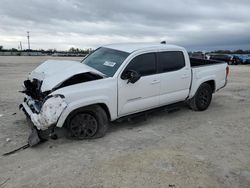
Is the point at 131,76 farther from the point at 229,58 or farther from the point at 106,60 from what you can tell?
the point at 229,58

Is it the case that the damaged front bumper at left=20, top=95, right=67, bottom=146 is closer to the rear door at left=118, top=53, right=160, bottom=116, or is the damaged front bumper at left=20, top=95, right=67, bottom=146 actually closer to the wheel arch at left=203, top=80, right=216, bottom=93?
the rear door at left=118, top=53, right=160, bottom=116

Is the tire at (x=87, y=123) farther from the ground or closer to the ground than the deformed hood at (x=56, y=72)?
closer to the ground

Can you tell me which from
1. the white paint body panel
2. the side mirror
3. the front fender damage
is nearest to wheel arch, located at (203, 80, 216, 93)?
the white paint body panel

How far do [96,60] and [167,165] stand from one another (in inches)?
120

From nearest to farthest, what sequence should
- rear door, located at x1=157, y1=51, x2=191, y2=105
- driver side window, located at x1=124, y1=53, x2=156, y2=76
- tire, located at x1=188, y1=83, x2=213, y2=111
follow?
driver side window, located at x1=124, y1=53, x2=156, y2=76
rear door, located at x1=157, y1=51, x2=191, y2=105
tire, located at x1=188, y1=83, x2=213, y2=111

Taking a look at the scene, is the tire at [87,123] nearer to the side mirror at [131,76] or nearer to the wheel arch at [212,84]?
the side mirror at [131,76]

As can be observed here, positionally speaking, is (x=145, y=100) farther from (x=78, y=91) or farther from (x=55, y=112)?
(x=55, y=112)

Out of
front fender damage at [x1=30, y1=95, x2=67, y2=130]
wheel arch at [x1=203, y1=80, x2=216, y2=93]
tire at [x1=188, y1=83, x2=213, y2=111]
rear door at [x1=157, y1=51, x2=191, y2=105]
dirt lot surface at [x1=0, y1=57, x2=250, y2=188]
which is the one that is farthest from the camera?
wheel arch at [x1=203, y1=80, x2=216, y2=93]

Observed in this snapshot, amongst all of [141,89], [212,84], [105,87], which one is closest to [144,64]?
[141,89]

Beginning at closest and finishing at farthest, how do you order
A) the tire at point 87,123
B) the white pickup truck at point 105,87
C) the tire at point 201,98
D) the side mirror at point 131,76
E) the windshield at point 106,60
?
the white pickup truck at point 105,87 < the tire at point 87,123 < the side mirror at point 131,76 < the windshield at point 106,60 < the tire at point 201,98

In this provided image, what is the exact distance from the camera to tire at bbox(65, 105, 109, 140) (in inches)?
187

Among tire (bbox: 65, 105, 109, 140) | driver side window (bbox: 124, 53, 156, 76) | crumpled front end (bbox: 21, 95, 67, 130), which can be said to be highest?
driver side window (bbox: 124, 53, 156, 76)

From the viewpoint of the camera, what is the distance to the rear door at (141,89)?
516 centimetres

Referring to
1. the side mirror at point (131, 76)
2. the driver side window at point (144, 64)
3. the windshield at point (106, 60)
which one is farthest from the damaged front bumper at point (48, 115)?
the driver side window at point (144, 64)
